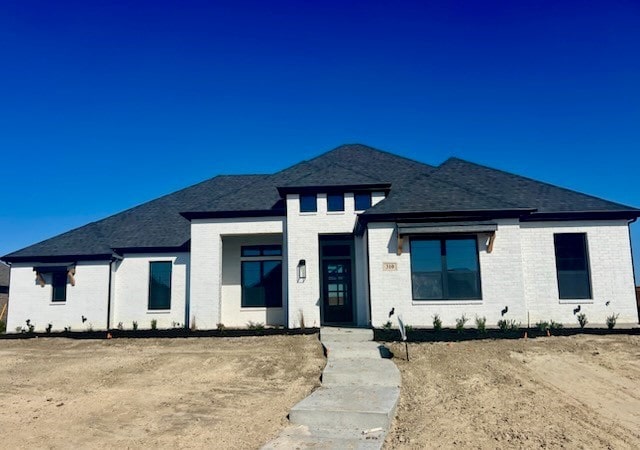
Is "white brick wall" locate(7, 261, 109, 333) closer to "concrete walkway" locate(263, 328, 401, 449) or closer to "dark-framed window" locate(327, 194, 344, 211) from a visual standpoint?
"dark-framed window" locate(327, 194, 344, 211)

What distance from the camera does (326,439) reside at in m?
5.84

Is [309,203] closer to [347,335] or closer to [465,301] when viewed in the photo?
[347,335]

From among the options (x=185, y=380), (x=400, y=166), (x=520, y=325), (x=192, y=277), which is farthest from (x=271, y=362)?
(x=400, y=166)

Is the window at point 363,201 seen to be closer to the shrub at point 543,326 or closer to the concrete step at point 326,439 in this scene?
the shrub at point 543,326

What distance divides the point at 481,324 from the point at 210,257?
927 cm

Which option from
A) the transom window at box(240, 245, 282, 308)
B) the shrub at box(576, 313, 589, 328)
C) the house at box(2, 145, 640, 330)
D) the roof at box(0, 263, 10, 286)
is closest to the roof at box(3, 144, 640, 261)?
the house at box(2, 145, 640, 330)

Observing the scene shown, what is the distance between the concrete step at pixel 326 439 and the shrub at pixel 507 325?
7.51 m

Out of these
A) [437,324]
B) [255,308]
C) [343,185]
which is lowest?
[437,324]

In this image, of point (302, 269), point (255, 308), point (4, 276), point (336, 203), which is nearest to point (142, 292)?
point (255, 308)

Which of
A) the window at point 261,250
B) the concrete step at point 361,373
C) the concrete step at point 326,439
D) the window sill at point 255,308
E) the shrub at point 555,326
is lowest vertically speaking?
the concrete step at point 326,439

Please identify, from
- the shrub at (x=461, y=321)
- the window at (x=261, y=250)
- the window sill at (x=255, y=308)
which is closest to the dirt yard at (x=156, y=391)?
the window sill at (x=255, y=308)

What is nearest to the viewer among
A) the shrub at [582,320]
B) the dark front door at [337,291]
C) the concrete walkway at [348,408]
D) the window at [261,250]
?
the concrete walkway at [348,408]

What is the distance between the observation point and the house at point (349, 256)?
1321 cm

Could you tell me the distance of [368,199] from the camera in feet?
50.2
